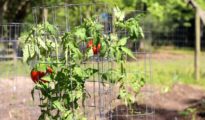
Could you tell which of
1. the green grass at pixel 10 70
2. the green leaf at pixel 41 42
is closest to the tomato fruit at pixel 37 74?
the green leaf at pixel 41 42

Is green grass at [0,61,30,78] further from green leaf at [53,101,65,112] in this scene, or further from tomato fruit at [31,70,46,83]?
green leaf at [53,101,65,112]

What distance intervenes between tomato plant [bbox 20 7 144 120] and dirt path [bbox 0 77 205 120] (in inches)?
61.9

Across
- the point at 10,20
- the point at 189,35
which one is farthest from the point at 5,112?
the point at 189,35

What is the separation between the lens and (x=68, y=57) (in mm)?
4406

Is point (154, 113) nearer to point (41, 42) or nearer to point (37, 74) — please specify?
point (37, 74)

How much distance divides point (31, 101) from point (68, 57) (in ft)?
11.6

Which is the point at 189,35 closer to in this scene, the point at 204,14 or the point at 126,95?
the point at 204,14

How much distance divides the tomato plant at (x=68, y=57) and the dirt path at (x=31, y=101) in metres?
1.57

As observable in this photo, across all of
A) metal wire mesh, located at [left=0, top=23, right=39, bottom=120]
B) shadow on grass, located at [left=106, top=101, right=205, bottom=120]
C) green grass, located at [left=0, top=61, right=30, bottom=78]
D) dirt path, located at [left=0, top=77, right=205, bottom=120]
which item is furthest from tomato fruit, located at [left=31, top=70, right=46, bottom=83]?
green grass, located at [left=0, top=61, right=30, bottom=78]

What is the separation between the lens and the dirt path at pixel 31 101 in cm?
687

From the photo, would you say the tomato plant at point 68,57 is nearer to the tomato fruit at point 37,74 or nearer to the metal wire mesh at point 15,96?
the tomato fruit at point 37,74

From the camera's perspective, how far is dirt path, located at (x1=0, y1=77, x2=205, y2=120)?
22.5 ft

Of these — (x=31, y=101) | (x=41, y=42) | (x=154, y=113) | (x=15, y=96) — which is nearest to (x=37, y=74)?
(x=41, y=42)

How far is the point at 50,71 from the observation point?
4426mm
